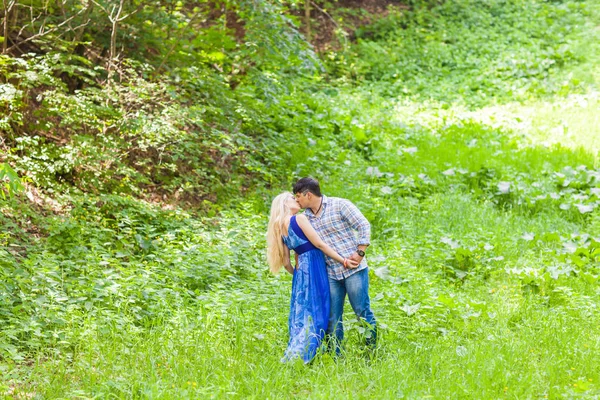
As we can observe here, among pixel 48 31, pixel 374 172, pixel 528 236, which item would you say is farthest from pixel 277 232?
pixel 374 172

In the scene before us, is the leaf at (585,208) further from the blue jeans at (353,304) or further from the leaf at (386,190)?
the blue jeans at (353,304)

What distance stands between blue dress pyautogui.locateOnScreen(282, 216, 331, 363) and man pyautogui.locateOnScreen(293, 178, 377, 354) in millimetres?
101

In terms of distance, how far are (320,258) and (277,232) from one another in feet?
1.47

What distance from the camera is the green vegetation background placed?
5461 millimetres

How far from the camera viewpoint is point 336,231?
604 cm

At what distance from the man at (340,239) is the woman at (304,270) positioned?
0.09m

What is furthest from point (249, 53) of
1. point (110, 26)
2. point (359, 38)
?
point (359, 38)

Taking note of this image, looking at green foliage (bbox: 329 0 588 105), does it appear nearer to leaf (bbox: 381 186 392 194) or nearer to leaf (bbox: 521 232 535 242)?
leaf (bbox: 381 186 392 194)

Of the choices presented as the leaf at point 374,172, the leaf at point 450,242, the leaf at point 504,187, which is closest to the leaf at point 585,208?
the leaf at point 504,187

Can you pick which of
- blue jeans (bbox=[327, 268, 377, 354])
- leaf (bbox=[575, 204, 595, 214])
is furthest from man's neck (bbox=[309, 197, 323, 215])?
leaf (bbox=[575, 204, 595, 214])

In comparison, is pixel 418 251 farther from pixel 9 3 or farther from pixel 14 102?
pixel 9 3

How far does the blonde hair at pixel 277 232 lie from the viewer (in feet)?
19.9

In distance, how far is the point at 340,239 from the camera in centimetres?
604

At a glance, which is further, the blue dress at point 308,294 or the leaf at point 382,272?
the leaf at point 382,272
